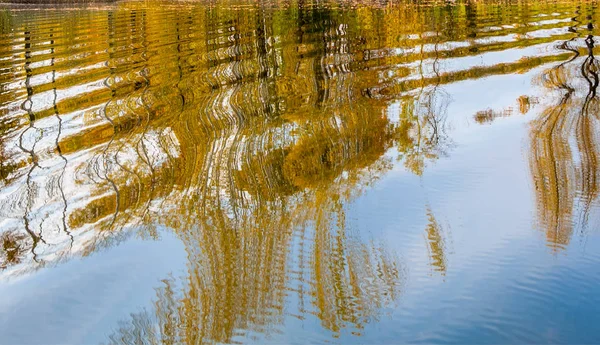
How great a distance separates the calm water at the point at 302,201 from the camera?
3463 millimetres

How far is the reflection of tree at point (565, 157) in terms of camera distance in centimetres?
459

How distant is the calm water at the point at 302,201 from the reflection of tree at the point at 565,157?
25 mm

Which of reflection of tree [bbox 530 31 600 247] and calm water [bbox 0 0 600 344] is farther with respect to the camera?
reflection of tree [bbox 530 31 600 247]

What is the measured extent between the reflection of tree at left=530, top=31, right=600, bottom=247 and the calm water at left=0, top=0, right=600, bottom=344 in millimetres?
25

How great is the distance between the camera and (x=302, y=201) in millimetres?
4879

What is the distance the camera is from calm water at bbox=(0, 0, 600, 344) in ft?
11.4

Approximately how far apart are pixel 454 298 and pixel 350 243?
33.5 inches

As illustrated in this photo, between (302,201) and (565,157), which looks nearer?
(302,201)

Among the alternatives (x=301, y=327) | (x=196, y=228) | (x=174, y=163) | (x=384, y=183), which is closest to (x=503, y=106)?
(x=384, y=183)

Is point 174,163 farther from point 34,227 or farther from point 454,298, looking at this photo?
point 454,298

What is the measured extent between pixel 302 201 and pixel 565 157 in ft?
7.91

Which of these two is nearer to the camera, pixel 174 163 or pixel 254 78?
pixel 174 163

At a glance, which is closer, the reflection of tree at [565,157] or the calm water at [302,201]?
the calm water at [302,201]

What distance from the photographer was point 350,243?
4207 mm
